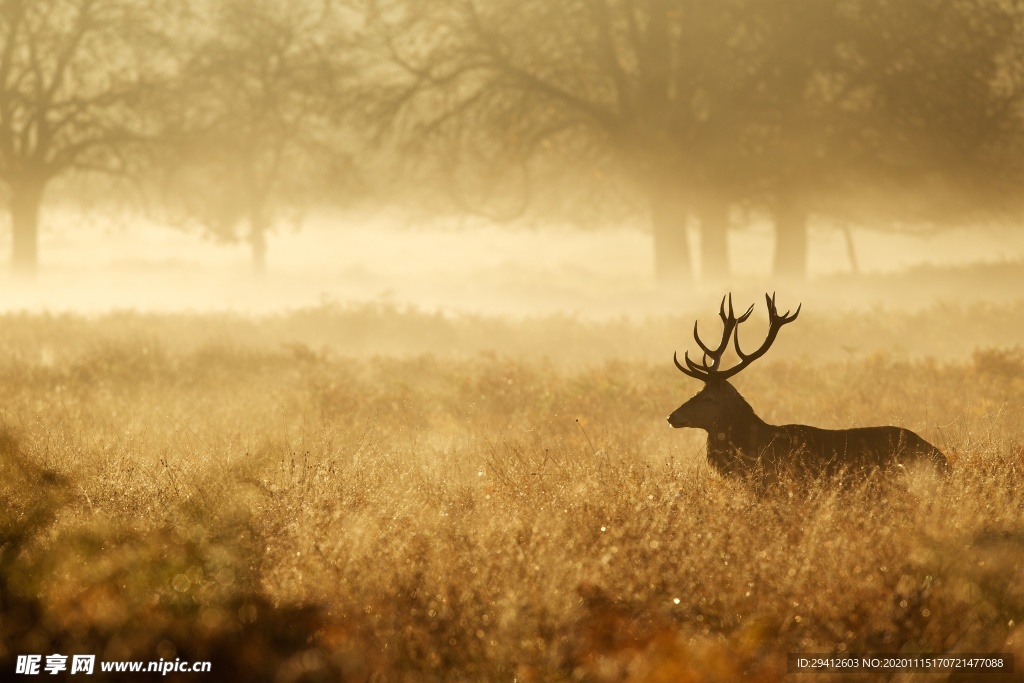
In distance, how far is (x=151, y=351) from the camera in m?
12.3

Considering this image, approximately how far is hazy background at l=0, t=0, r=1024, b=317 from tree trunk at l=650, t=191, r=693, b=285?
0.05 m

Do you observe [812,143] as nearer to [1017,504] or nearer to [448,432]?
[448,432]

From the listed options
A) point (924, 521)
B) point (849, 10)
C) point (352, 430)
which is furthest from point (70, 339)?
point (849, 10)

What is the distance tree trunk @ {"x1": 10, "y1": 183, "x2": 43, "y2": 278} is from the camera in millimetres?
22703

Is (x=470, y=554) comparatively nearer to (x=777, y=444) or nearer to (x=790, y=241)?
(x=777, y=444)

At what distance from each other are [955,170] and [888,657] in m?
17.7

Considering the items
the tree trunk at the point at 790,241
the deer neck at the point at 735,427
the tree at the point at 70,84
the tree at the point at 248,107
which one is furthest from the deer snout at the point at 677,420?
the tree at the point at 70,84

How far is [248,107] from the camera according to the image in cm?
2369

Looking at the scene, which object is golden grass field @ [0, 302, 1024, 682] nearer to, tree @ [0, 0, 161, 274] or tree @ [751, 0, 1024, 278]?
tree @ [751, 0, 1024, 278]

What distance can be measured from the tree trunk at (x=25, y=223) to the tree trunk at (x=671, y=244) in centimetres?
1441

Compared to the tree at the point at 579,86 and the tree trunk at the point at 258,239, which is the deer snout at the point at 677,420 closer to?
the tree at the point at 579,86

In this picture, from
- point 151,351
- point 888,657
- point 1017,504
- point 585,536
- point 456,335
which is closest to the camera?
point 888,657

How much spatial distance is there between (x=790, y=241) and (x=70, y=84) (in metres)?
17.4

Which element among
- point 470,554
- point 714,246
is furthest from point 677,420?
point 714,246
